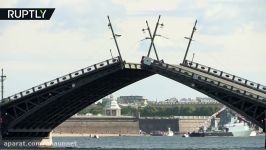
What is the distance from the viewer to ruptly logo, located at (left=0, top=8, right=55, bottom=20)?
216ft

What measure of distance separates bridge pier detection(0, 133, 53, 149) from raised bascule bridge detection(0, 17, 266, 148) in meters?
0.44

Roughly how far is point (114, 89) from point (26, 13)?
2580 centimetres

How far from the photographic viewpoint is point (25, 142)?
305 feet

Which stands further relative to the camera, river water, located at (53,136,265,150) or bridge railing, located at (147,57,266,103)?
river water, located at (53,136,265,150)

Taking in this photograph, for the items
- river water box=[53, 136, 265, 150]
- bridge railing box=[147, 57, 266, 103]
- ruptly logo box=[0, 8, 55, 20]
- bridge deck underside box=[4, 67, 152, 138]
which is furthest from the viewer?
river water box=[53, 136, 265, 150]

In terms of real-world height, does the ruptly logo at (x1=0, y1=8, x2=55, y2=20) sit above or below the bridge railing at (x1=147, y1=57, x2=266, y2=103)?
above

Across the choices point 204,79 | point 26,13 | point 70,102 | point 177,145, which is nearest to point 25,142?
point 70,102

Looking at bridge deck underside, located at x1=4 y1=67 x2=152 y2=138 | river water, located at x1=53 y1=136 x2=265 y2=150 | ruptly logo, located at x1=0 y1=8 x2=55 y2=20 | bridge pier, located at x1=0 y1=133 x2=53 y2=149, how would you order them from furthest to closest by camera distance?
river water, located at x1=53 y1=136 x2=265 y2=150 → bridge pier, located at x1=0 y1=133 x2=53 y2=149 → bridge deck underside, located at x1=4 y1=67 x2=152 y2=138 → ruptly logo, located at x1=0 y1=8 x2=55 y2=20

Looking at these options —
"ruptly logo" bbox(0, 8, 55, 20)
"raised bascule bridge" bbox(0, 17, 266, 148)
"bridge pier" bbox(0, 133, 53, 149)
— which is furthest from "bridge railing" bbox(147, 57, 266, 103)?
"bridge pier" bbox(0, 133, 53, 149)

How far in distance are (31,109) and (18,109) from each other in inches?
80.9

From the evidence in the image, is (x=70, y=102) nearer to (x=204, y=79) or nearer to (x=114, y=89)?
(x=114, y=89)

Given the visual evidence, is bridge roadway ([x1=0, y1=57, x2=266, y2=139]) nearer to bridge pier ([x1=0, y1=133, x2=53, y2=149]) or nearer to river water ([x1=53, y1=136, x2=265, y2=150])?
bridge pier ([x1=0, y1=133, x2=53, y2=149])

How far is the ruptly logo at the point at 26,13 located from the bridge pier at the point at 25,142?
2088 cm


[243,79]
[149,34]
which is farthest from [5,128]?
[243,79]
